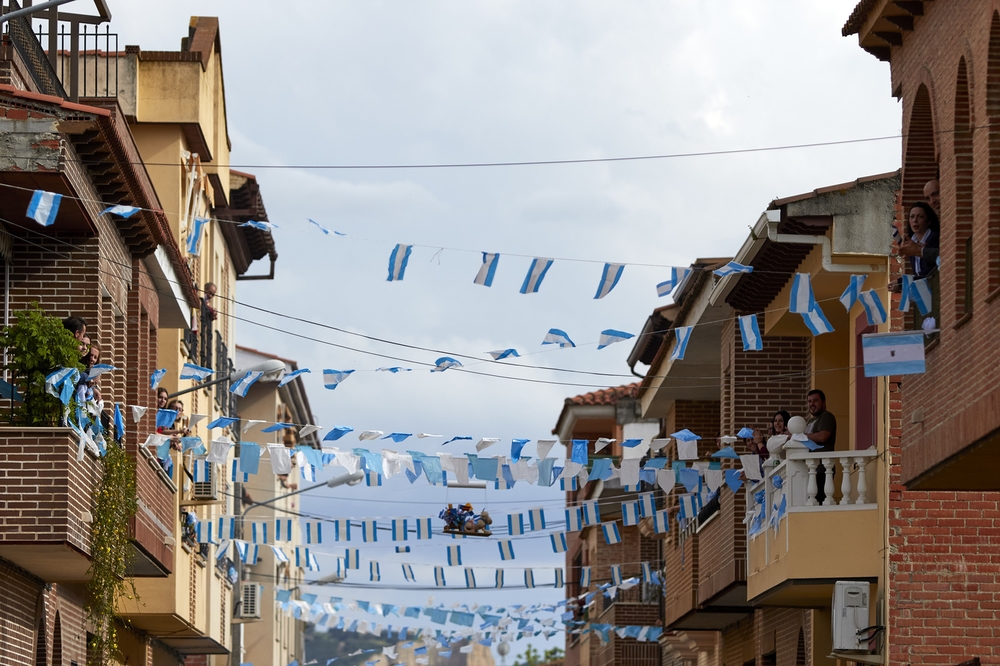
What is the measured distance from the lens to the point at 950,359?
1362 cm

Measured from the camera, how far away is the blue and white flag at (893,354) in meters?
13.2

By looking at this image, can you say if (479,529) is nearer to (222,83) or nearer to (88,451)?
(222,83)

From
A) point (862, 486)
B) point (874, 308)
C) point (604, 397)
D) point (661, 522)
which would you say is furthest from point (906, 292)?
point (604, 397)

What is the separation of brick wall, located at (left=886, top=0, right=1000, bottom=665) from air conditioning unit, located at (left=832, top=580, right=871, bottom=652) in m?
0.36

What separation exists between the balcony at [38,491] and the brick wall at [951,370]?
7.10 meters

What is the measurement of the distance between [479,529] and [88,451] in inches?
674

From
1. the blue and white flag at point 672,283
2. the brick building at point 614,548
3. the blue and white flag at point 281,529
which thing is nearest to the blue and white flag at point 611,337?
the blue and white flag at point 672,283

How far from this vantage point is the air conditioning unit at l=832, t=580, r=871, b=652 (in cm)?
1680

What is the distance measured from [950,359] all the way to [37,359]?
25.5 ft

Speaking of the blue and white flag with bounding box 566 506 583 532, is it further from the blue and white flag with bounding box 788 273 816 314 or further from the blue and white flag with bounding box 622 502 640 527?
the blue and white flag with bounding box 788 273 816 314

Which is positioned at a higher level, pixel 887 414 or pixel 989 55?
pixel 989 55

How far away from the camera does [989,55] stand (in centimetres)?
1281

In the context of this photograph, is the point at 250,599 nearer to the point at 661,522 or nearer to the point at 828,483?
the point at 661,522

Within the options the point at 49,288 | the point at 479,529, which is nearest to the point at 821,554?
the point at 49,288
